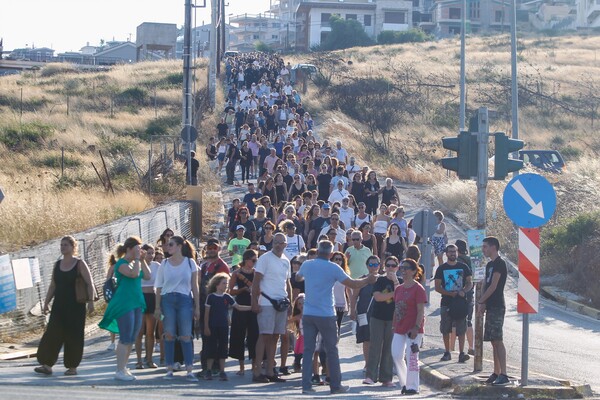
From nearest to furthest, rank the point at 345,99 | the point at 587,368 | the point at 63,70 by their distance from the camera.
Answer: the point at 587,368
the point at 345,99
the point at 63,70

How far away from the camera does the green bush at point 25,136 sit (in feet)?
135

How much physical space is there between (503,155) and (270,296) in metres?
3.48

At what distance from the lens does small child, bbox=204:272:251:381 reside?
11.8m

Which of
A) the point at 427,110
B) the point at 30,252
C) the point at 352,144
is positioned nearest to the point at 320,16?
the point at 427,110

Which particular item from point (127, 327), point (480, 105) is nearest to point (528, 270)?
point (127, 327)

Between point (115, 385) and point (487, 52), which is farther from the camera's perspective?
point (487, 52)

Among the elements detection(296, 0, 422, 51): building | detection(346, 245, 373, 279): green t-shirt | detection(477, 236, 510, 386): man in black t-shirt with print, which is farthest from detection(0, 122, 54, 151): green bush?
detection(296, 0, 422, 51): building

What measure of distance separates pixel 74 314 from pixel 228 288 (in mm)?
1989

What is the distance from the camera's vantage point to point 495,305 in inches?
452

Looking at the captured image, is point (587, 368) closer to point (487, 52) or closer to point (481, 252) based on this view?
point (481, 252)

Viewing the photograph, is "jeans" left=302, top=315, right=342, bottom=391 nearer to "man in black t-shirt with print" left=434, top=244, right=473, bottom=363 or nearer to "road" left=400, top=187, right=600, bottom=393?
→ "man in black t-shirt with print" left=434, top=244, right=473, bottom=363

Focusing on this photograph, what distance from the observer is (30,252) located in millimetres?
15430

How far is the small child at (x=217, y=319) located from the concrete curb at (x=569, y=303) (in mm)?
9726

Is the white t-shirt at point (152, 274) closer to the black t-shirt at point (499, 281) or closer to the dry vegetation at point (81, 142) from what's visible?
the black t-shirt at point (499, 281)
